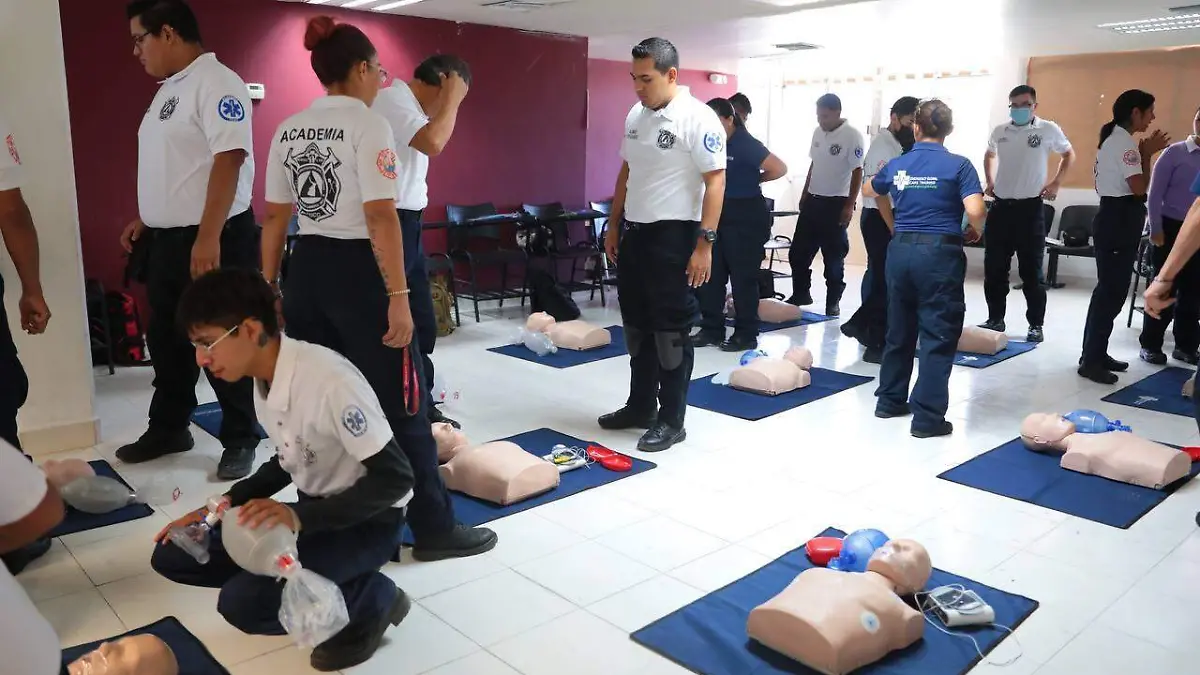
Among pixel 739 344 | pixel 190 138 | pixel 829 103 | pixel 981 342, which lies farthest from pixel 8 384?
pixel 829 103

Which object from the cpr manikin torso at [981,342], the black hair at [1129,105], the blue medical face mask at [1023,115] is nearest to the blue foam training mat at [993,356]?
the cpr manikin torso at [981,342]

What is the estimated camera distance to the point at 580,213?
790 cm

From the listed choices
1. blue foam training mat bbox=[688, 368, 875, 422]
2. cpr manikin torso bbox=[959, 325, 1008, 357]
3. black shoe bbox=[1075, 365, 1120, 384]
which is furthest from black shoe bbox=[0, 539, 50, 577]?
black shoe bbox=[1075, 365, 1120, 384]

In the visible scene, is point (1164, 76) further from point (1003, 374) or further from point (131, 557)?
point (131, 557)

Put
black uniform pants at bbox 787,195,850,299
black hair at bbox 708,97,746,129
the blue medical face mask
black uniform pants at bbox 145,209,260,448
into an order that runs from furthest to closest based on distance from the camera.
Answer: black uniform pants at bbox 787,195,850,299 → the blue medical face mask → black hair at bbox 708,97,746,129 → black uniform pants at bbox 145,209,260,448

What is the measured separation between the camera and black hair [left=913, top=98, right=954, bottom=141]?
4035mm

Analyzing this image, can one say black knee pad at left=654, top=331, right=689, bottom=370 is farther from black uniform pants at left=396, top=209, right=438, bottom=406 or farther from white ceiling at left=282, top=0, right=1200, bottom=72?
white ceiling at left=282, top=0, right=1200, bottom=72

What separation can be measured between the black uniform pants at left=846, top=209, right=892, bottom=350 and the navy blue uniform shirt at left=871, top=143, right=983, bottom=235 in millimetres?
1504

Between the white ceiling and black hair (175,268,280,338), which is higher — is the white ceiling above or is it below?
above

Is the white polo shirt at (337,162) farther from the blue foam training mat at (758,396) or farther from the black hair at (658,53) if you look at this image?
the blue foam training mat at (758,396)

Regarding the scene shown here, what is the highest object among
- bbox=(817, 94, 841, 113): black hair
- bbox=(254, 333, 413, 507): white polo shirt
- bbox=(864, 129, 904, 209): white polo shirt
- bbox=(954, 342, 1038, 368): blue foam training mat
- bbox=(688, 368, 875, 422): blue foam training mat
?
bbox=(817, 94, 841, 113): black hair

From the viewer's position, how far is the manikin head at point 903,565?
2.60 meters

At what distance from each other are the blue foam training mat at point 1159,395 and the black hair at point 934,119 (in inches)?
71.8

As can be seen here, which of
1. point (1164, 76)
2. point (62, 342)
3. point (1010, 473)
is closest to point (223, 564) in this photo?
point (62, 342)
